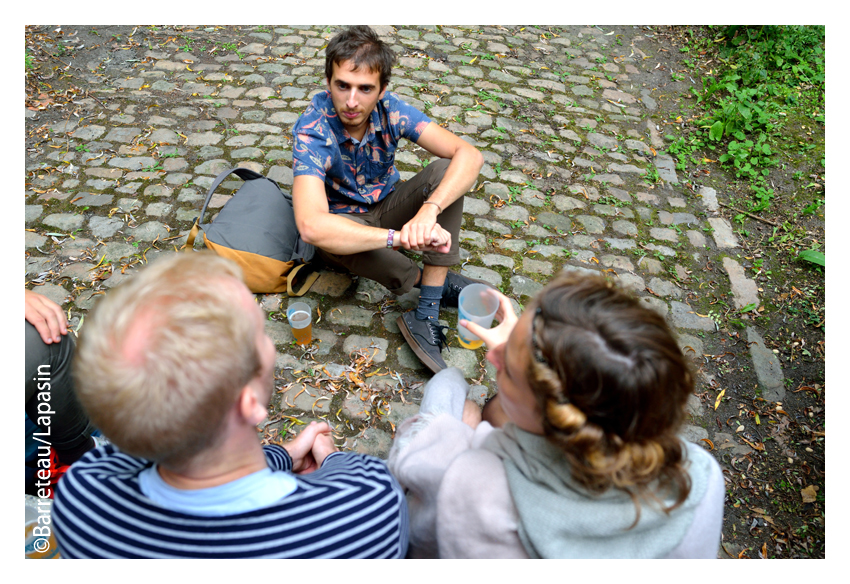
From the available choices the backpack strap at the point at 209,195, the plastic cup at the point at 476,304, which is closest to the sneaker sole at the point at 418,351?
the plastic cup at the point at 476,304

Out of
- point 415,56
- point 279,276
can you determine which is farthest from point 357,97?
point 415,56

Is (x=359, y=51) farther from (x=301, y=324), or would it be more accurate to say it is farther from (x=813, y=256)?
(x=813, y=256)

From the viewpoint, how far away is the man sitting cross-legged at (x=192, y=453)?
1.19m

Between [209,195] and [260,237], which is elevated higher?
[209,195]

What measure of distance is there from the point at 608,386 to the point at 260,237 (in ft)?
8.22

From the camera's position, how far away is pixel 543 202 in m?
4.15

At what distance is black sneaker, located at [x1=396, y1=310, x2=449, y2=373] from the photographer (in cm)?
303

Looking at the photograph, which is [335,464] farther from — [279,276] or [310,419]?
[279,276]

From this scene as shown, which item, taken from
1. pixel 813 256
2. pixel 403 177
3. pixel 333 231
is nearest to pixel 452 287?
pixel 333 231

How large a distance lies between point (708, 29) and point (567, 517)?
6.99 metres

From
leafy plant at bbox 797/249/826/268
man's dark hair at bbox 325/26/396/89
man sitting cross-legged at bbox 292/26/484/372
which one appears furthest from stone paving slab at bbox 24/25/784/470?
man's dark hair at bbox 325/26/396/89

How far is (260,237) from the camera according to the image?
317 cm

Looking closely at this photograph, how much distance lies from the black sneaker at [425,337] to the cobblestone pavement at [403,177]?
0.11m

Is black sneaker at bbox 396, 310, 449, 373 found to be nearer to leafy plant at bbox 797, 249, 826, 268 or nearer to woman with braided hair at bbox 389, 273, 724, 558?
woman with braided hair at bbox 389, 273, 724, 558
